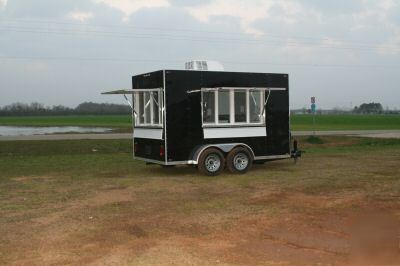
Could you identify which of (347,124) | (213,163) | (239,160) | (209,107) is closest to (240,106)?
(209,107)

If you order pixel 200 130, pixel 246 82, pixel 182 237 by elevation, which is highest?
pixel 246 82

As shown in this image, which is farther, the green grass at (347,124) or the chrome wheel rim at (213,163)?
the green grass at (347,124)

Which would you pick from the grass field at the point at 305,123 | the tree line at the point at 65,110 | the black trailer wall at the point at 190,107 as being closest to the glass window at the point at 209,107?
the black trailer wall at the point at 190,107

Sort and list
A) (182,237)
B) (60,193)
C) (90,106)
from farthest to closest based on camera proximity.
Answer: (90,106) < (60,193) < (182,237)

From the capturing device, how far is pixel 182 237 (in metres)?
6.61

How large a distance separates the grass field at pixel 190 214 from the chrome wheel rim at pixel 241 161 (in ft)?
1.23

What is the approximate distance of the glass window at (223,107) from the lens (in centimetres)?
1292

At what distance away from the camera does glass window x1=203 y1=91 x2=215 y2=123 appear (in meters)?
12.8

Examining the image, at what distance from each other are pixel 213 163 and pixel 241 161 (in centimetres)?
78

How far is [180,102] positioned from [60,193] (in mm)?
3749

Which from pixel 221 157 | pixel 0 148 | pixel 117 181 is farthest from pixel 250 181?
pixel 0 148

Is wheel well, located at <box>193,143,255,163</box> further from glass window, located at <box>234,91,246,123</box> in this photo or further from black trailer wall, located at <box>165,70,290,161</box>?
glass window, located at <box>234,91,246,123</box>

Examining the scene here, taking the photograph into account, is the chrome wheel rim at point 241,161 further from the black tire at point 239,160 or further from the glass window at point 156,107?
the glass window at point 156,107

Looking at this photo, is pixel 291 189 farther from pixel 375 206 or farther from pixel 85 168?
pixel 85 168
